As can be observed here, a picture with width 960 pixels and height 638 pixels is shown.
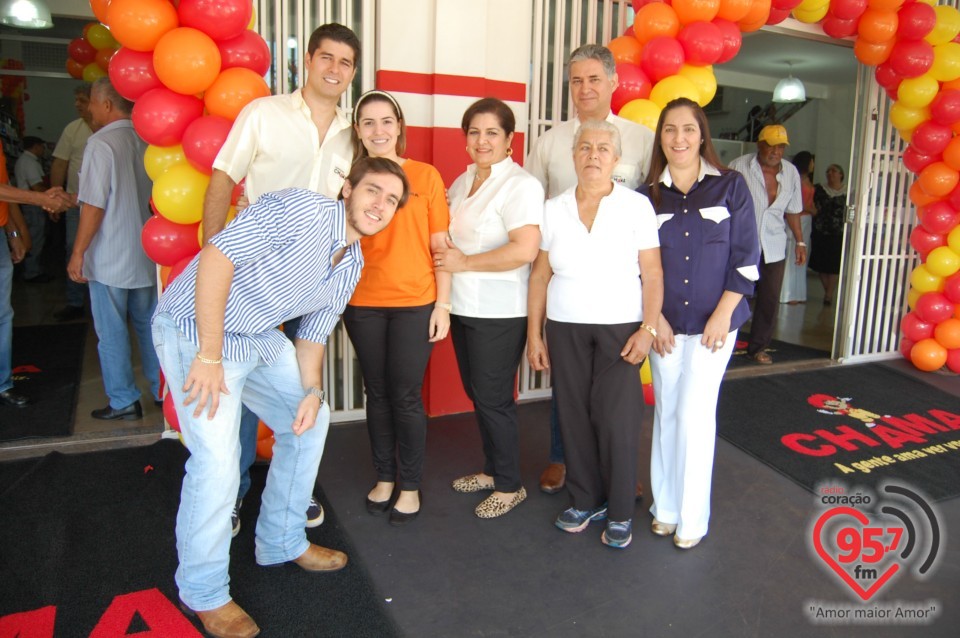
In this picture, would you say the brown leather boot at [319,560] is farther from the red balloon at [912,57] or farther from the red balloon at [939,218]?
the red balloon at [939,218]

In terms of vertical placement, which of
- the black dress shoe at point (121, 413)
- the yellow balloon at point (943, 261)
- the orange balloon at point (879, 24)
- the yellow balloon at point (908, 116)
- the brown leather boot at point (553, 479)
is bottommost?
the brown leather boot at point (553, 479)

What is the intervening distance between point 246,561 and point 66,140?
4392 millimetres

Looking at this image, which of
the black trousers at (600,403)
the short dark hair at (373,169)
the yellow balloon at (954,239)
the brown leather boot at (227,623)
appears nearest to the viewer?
the brown leather boot at (227,623)

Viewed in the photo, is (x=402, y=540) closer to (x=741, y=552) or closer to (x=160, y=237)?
(x=741, y=552)

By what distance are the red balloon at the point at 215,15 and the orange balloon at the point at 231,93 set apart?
0.50 feet

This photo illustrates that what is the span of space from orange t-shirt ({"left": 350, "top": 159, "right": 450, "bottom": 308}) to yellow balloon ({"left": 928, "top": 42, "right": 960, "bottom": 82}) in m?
3.71

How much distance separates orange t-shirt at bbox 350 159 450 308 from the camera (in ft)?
8.29

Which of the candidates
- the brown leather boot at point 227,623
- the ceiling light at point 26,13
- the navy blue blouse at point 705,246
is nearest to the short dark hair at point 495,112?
the navy blue blouse at point 705,246

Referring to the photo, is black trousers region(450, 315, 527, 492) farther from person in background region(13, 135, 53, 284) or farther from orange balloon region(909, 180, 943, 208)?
person in background region(13, 135, 53, 284)

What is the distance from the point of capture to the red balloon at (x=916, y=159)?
4777 millimetres

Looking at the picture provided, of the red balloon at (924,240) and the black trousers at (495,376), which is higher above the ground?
the red balloon at (924,240)

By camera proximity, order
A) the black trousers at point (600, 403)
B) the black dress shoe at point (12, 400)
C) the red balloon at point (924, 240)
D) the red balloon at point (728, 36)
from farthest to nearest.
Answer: the red balloon at point (924, 240) → the black dress shoe at point (12, 400) → the red balloon at point (728, 36) → the black trousers at point (600, 403)

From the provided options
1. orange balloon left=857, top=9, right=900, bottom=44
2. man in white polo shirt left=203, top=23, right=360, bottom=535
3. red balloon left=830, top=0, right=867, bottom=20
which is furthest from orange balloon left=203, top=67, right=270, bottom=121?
orange balloon left=857, top=9, right=900, bottom=44

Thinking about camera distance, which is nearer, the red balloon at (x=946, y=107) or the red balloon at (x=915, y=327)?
the red balloon at (x=946, y=107)
